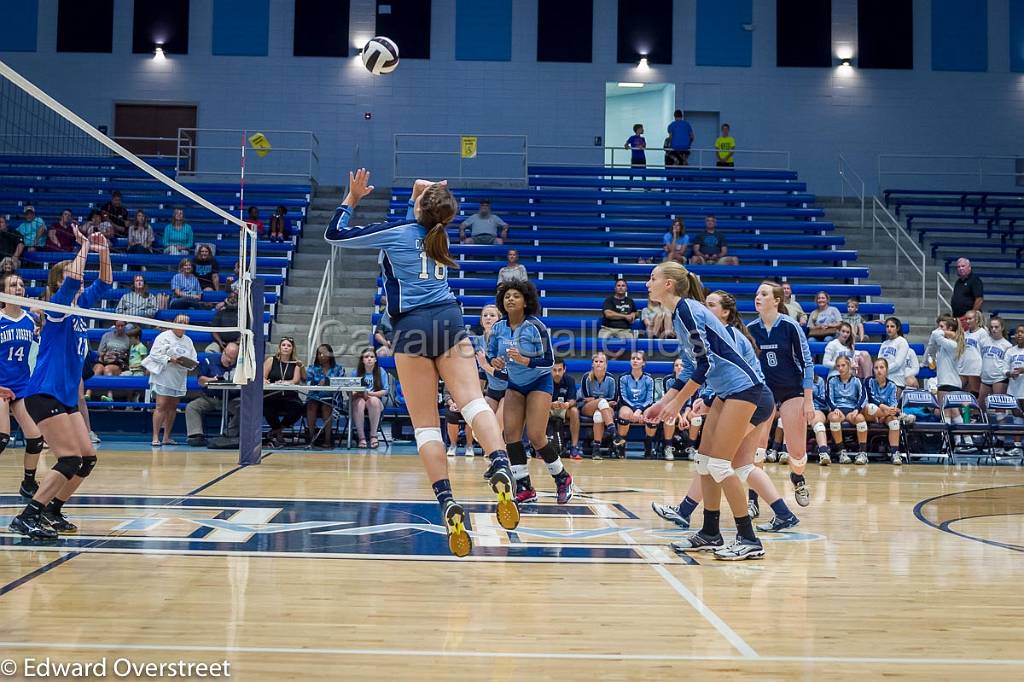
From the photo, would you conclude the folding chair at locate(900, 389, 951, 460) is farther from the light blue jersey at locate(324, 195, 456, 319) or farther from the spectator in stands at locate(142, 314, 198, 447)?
the light blue jersey at locate(324, 195, 456, 319)

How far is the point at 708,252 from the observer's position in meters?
18.0

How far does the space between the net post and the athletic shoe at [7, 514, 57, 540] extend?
16.3ft

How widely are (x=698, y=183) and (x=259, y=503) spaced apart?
15.5 m

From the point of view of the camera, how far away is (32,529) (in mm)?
5910

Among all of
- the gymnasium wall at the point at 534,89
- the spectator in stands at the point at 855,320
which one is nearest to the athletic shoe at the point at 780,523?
the spectator in stands at the point at 855,320

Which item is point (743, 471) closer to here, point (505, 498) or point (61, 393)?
point (505, 498)

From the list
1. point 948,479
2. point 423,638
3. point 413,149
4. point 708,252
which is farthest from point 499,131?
point 423,638

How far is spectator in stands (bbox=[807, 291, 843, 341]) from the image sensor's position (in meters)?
15.0

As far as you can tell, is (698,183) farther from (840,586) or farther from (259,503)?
(840,586)

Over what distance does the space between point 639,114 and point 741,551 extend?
2226 cm

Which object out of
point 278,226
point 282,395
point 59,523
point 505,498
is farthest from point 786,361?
point 278,226

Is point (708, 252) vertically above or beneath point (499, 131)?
beneath

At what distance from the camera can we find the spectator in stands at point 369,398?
13.7 meters

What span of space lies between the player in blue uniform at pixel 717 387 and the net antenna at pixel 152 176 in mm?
3468
